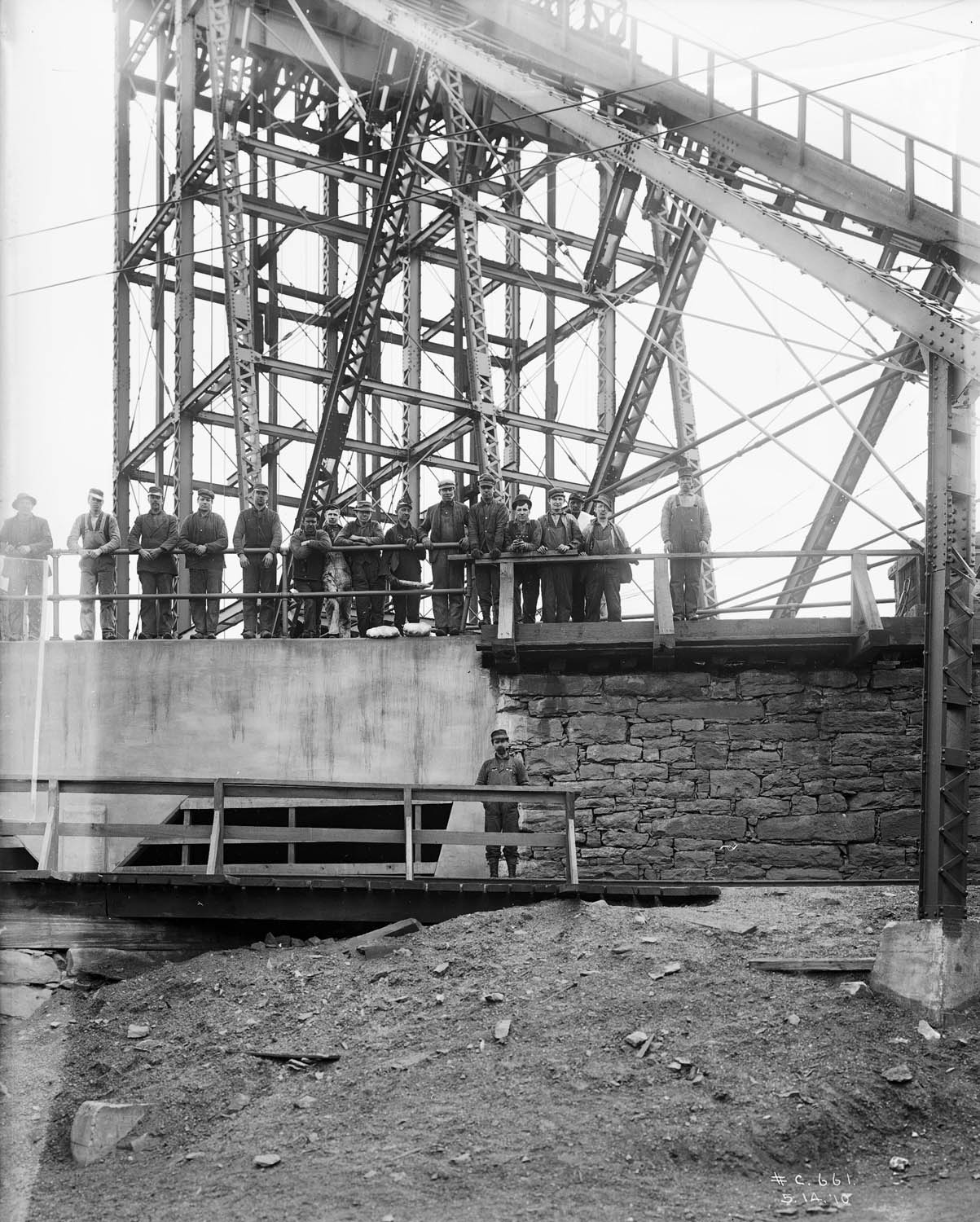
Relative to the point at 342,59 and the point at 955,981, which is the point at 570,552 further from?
the point at 342,59

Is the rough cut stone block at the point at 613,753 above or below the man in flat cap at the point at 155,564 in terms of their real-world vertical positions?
below

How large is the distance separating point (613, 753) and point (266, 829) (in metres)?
3.54

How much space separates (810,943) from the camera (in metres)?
11.3

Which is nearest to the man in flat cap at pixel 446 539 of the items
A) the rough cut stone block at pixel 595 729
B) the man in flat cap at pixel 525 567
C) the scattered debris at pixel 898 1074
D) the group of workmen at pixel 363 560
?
the group of workmen at pixel 363 560

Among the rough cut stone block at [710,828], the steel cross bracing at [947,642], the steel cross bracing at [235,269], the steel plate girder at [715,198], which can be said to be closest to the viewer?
the steel cross bracing at [947,642]

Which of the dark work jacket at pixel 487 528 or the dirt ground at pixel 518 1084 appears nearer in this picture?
the dirt ground at pixel 518 1084

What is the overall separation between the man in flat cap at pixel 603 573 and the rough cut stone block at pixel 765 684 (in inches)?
54.7

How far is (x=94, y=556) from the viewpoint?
15.5 metres

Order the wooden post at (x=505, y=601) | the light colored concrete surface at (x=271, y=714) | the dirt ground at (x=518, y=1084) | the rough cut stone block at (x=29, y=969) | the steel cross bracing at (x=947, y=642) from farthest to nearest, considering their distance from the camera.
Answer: the light colored concrete surface at (x=271, y=714)
the wooden post at (x=505, y=601)
the rough cut stone block at (x=29, y=969)
the steel cross bracing at (x=947, y=642)
the dirt ground at (x=518, y=1084)

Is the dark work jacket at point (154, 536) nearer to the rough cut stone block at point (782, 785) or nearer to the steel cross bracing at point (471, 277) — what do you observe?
the steel cross bracing at point (471, 277)

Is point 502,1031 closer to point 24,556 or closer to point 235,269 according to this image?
point 24,556

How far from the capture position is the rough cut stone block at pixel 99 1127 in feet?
31.2

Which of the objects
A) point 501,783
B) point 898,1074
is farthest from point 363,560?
point 898,1074

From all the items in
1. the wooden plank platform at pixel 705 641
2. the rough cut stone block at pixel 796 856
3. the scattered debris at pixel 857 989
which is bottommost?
the scattered debris at pixel 857 989
